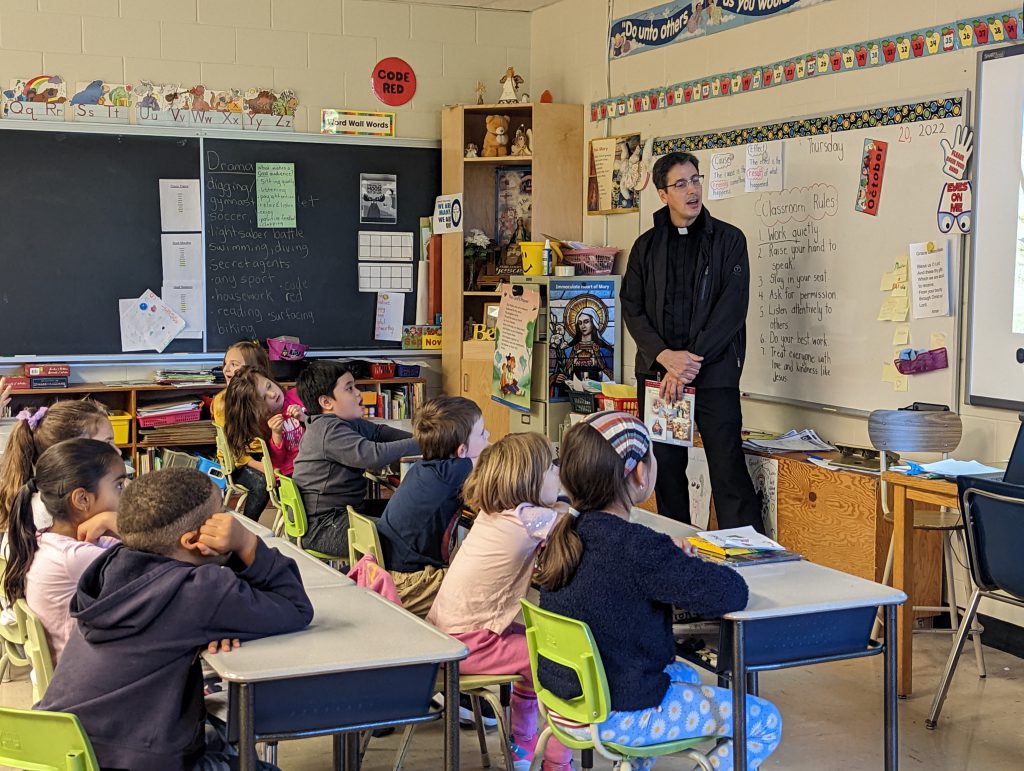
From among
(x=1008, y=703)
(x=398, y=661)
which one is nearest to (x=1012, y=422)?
(x=1008, y=703)

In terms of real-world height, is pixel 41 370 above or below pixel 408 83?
below

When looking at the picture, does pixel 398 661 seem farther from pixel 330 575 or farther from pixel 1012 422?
pixel 1012 422

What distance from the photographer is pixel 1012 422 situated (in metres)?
4.35

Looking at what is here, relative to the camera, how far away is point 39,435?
12.0 feet

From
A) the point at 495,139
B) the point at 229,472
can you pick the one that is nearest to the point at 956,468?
the point at 229,472

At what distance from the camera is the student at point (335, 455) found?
14.1 ft

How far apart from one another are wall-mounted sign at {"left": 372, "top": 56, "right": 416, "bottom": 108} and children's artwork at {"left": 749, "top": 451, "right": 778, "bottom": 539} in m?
3.54

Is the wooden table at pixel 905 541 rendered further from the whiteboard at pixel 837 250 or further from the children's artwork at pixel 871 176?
the children's artwork at pixel 871 176

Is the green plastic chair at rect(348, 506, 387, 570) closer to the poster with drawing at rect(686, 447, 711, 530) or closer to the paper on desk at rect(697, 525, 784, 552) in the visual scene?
the paper on desk at rect(697, 525, 784, 552)

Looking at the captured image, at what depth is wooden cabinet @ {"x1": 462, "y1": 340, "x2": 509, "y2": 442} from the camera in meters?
7.14

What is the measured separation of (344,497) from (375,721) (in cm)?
211

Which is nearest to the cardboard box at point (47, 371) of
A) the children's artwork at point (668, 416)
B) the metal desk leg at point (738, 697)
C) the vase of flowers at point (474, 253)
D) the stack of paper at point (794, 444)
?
the vase of flowers at point (474, 253)

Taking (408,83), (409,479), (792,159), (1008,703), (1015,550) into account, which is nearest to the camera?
(1015,550)

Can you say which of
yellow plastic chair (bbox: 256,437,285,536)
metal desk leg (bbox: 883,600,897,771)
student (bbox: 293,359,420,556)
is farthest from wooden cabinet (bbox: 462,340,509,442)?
metal desk leg (bbox: 883,600,897,771)
